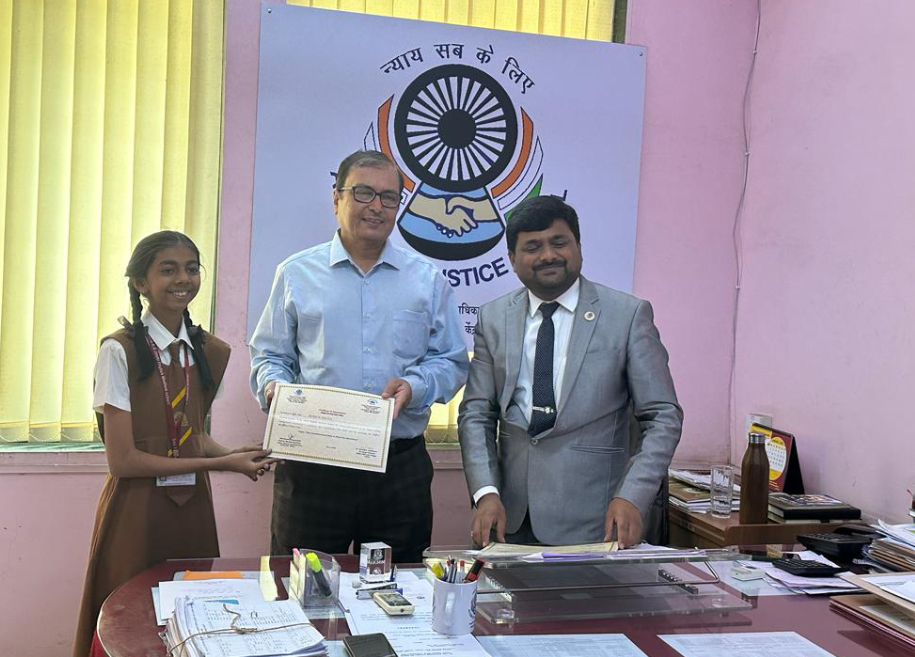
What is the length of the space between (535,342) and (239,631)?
1231mm

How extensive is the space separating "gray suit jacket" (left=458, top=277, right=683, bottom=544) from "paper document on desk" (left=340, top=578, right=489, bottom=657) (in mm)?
613

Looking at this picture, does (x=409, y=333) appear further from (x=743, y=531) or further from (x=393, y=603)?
(x=743, y=531)

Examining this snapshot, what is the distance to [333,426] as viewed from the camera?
2.20 metres

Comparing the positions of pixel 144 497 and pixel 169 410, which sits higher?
pixel 169 410

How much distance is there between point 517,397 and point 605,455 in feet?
0.96

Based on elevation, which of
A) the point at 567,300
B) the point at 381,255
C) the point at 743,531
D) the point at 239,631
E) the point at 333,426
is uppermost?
the point at 381,255

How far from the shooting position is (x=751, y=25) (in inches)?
144

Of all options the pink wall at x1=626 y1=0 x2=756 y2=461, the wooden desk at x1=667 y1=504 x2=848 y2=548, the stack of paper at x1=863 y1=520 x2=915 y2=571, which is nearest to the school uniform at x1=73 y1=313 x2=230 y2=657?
the wooden desk at x1=667 y1=504 x2=848 y2=548

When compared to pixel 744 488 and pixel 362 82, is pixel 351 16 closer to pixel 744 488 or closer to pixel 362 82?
pixel 362 82

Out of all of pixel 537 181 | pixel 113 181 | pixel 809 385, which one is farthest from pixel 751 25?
pixel 113 181

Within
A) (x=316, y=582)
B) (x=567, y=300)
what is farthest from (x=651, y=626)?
(x=567, y=300)

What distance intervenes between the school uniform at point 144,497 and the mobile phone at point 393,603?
30.2 inches

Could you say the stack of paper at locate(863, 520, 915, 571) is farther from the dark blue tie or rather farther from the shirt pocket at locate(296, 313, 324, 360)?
the shirt pocket at locate(296, 313, 324, 360)

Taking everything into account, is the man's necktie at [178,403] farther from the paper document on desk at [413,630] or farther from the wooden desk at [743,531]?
the wooden desk at [743,531]
